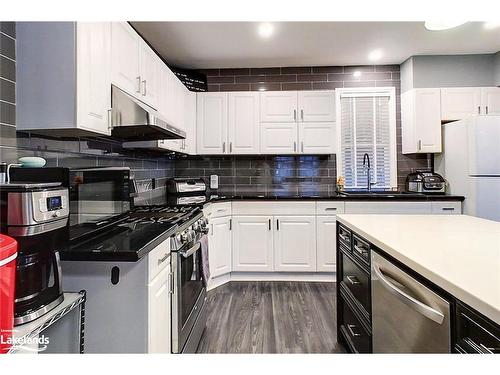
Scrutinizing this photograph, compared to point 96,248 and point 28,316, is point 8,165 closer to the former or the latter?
point 96,248

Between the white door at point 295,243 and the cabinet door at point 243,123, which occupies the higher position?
the cabinet door at point 243,123

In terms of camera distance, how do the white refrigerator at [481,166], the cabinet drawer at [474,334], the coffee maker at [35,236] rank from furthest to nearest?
1. the white refrigerator at [481,166]
2. the coffee maker at [35,236]
3. the cabinet drawer at [474,334]

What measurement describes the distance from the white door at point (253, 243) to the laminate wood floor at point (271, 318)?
7.9 inches

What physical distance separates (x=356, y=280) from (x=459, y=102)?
3.07 metres

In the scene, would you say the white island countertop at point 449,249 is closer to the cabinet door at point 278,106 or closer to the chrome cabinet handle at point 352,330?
the chrome cabinet handle at point 352,330

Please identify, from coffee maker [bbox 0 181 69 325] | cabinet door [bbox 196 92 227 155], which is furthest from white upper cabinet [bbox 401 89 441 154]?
coffee maker [bbox 0 181 69 325]

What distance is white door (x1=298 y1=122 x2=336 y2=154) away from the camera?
135 inches

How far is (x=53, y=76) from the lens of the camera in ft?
4.18

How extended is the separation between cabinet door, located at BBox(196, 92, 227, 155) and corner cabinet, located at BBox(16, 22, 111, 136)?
85.8 inches

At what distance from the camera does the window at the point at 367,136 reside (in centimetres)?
375

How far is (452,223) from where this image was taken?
154cm

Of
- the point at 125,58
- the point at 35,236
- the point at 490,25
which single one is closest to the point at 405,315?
the point at 35,236

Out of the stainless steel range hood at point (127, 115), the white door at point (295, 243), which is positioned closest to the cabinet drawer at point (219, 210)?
the white door at point (295, 243)

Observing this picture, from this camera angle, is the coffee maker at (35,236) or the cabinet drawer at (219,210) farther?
the cabinet drawer at (219,210)
